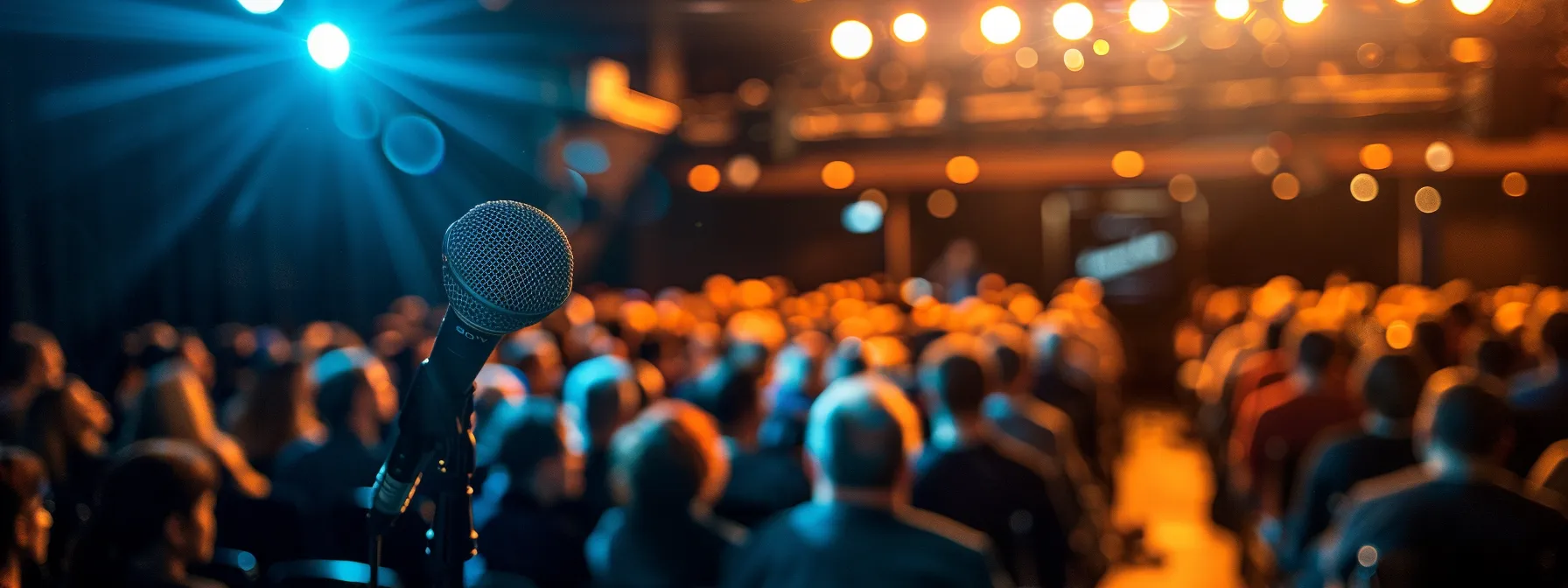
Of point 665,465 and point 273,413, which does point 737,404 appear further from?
point 273,413

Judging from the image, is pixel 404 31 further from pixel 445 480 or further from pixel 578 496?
pixel 445 480

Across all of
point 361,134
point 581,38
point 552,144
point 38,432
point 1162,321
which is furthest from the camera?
point 1162,321

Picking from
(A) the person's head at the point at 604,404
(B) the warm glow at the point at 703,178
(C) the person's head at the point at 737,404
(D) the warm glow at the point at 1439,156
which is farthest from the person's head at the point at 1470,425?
(B) the warm glow at the point at 703,178

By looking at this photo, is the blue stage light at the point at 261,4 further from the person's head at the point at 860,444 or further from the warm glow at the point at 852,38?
the person's head at the point at 860,444

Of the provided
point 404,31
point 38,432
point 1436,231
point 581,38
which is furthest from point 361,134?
point 1436,231

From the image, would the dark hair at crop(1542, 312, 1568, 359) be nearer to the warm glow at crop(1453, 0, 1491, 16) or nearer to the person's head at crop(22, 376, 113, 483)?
the warm glow at crop(1453, 0, 1491, 16)

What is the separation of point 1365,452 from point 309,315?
876 cm

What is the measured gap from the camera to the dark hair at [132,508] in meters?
2.33

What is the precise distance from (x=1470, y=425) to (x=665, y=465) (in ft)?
6.68

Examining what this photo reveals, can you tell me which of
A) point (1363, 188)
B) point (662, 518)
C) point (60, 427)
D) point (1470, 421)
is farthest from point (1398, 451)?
point (1363, 188)

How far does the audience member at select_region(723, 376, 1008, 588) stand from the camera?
2.31 meters

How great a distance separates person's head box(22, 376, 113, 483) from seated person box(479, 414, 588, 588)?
2.24 m

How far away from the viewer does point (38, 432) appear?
4.21 m

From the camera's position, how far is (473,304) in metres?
1.26
